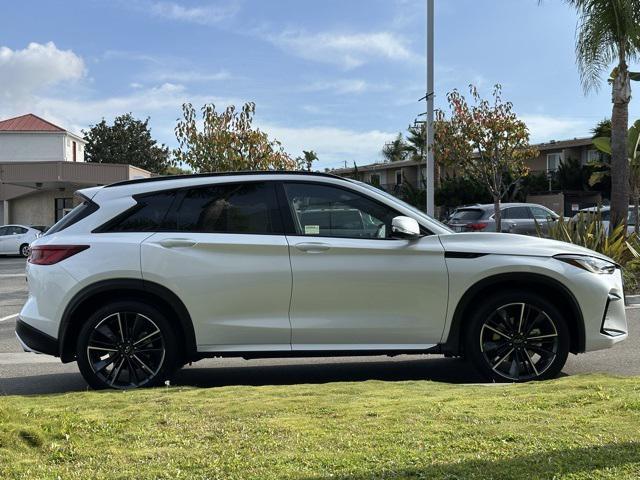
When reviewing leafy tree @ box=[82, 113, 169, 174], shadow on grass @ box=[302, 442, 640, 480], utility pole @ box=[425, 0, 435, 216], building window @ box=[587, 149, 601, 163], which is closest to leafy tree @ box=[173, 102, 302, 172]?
utility pole @ box=[425, 0, 435, 216]

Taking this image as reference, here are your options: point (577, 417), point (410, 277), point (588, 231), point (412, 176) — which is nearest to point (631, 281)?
point (588, 231)

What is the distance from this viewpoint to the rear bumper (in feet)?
17.5

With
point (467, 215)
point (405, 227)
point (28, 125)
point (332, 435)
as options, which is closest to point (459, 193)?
point (467, 215)

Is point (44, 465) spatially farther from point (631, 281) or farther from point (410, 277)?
point (631, 281)

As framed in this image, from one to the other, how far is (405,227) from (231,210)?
1.47m

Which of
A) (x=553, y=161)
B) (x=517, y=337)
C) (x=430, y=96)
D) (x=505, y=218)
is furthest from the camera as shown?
(x=553, y=161)

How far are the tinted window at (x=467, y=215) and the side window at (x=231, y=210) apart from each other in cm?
1388

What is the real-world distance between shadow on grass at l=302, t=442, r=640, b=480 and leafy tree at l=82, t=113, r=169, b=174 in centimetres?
6828

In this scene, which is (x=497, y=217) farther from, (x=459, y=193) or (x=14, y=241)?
(x=459, y=193)

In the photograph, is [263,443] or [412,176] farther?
[412,176]

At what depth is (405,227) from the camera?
5219 mm

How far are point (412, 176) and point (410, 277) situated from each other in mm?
49784

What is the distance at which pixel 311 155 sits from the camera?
234 feet

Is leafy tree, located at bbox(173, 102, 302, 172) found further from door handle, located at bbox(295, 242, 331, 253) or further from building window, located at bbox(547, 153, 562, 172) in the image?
building window, located at bbox(547, 153, 562, 172)
